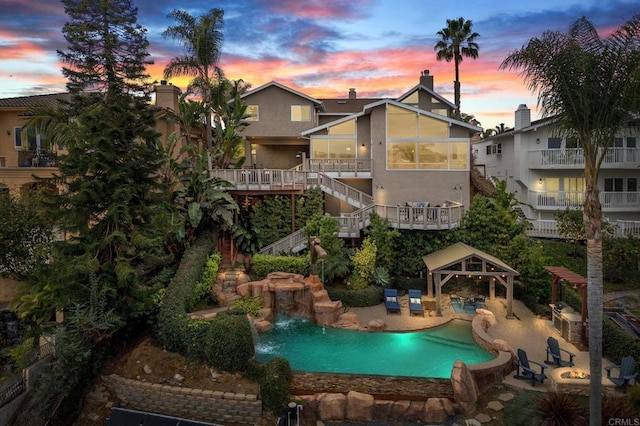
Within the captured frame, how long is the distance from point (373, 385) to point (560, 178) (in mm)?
22369

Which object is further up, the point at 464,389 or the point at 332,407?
the point at 464,389

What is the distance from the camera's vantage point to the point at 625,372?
456 inches

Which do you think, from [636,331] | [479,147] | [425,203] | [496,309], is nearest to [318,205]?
[425,203]

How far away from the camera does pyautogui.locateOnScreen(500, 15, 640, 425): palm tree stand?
8672 mm

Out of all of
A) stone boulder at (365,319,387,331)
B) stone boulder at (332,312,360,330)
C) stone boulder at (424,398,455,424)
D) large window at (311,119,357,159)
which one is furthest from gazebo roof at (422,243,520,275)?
large window at (311,119,357,159)

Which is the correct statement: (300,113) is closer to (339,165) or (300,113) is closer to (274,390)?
(339,165)

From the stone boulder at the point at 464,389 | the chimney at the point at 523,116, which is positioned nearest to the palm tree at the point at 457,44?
the chimney at the point at 523,116

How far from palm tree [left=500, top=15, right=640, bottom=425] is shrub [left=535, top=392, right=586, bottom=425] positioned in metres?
0.65

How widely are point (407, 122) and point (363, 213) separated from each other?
7157mm

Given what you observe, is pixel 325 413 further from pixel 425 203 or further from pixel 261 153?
pixel 261 153

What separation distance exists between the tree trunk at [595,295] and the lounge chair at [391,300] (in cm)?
1012

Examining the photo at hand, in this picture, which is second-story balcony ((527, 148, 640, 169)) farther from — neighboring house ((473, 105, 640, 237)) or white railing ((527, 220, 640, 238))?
white railing ((527, 220, 640, 238))

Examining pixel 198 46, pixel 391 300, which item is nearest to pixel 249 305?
pixel 391 300

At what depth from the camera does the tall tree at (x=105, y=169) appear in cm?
1316
